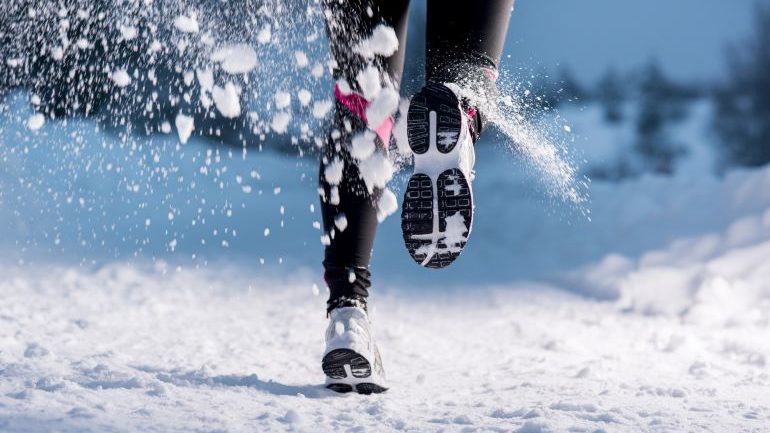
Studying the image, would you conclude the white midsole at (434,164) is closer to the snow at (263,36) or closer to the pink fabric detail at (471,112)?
the pink fabric detail at (471,112)

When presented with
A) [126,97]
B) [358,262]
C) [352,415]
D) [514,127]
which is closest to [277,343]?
[358,262]

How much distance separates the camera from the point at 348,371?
1389 millimetres

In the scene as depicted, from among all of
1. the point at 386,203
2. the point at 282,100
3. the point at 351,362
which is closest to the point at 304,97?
the point at 282,100

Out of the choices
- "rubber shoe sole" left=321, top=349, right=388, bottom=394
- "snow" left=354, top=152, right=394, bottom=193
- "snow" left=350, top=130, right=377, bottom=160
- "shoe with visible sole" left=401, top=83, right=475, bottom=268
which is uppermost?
"snow" left=350, top=130, right=377, bottom=160

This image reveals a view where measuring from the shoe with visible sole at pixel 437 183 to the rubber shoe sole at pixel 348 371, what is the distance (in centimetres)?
25

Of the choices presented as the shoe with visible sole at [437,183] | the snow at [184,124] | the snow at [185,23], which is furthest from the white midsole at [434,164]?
the snow at [185,23]

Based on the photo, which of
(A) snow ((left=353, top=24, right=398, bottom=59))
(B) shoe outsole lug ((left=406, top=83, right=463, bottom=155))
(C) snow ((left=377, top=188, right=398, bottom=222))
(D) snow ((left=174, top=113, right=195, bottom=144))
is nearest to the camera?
(B) shoe outsole lug ((left=406, top=83, right=463, bottom=155))

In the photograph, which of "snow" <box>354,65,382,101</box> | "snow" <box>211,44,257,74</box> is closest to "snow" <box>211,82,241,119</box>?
"snow" <box>211,44,257,74</box>

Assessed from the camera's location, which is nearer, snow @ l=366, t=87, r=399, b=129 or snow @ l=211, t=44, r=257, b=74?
snow @ l=366, t=87, r=399, b=129

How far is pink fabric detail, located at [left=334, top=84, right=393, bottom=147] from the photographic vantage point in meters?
1.42

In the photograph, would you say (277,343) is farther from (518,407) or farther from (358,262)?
(518,407)

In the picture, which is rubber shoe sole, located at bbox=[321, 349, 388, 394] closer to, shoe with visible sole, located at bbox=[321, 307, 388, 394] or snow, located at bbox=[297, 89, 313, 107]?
shoe with visible sole, located at bbox=[321, 307, 388, 394]

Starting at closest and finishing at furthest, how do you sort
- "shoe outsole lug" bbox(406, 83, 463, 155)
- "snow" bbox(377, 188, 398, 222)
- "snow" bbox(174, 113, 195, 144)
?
"shoe outsole lug" bbox(406, 83, 463, 155) → "snow" bbox(377, 188, 398, 222) → "snow" bbox(174, 113, 195, 144)

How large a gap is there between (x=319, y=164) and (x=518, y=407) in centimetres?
61
